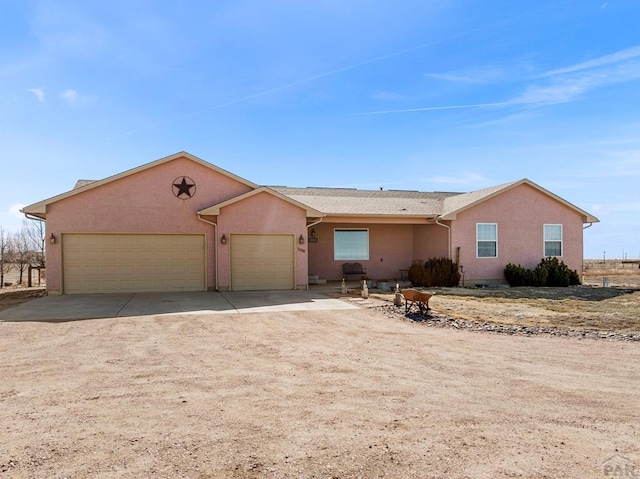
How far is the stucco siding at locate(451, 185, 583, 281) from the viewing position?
18.4 metres

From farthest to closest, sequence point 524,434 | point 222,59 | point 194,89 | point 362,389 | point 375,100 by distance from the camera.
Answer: point 375,100, point 194,89, point 222,59, point 362,389, point 524,434

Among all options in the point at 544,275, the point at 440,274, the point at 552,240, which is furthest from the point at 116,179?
the point at 552,240

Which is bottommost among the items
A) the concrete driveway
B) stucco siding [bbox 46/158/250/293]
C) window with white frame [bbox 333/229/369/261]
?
the concrete driveway

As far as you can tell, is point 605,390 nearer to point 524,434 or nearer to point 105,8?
point 524,434

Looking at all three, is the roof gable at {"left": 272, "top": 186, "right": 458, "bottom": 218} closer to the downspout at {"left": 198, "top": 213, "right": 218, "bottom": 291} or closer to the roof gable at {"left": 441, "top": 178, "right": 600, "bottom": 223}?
the roof gable at {"left": 441, "top": 178, "right": 600, "bottom": 223}

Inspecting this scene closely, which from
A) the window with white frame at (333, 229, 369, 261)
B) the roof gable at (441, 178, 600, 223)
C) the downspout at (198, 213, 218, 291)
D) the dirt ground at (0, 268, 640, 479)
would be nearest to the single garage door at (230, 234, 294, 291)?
the downspout at (198, 213, 218, 291)

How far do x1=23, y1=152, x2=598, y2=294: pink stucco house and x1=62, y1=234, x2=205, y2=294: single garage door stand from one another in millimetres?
36

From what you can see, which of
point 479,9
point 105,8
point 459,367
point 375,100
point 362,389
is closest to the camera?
point 362,389

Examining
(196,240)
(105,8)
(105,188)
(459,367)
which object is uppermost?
(105,8)

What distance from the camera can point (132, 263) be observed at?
618 inches

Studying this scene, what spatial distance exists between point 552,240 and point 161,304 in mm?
17111

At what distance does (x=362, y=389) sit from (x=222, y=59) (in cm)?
1258

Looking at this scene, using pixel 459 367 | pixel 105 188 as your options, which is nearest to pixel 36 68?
pixel 105 188

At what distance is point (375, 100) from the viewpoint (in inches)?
725
